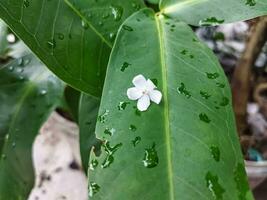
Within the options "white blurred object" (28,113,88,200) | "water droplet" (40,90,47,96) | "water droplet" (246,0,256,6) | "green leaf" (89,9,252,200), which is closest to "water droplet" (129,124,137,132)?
"green leaf" (89,9,252,200)

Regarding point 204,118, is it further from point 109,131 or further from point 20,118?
point 20,118

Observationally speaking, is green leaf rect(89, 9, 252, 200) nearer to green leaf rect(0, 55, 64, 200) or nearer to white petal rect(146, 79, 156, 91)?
white petal rect(146, 79, 156, 91)

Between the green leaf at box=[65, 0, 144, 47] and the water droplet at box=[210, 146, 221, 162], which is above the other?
the green leaf at box=[65, 0, 144, 47]

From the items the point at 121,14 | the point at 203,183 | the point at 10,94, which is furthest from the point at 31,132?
the point at 203,183

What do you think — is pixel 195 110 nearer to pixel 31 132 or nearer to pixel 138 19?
pixel 138 19

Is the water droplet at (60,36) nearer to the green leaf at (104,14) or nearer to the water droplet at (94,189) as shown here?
the green leaf at (104,14)

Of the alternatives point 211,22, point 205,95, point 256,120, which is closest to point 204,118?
point 205,95

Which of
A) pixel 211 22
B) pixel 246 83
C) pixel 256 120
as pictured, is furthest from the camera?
pixel 256 120
